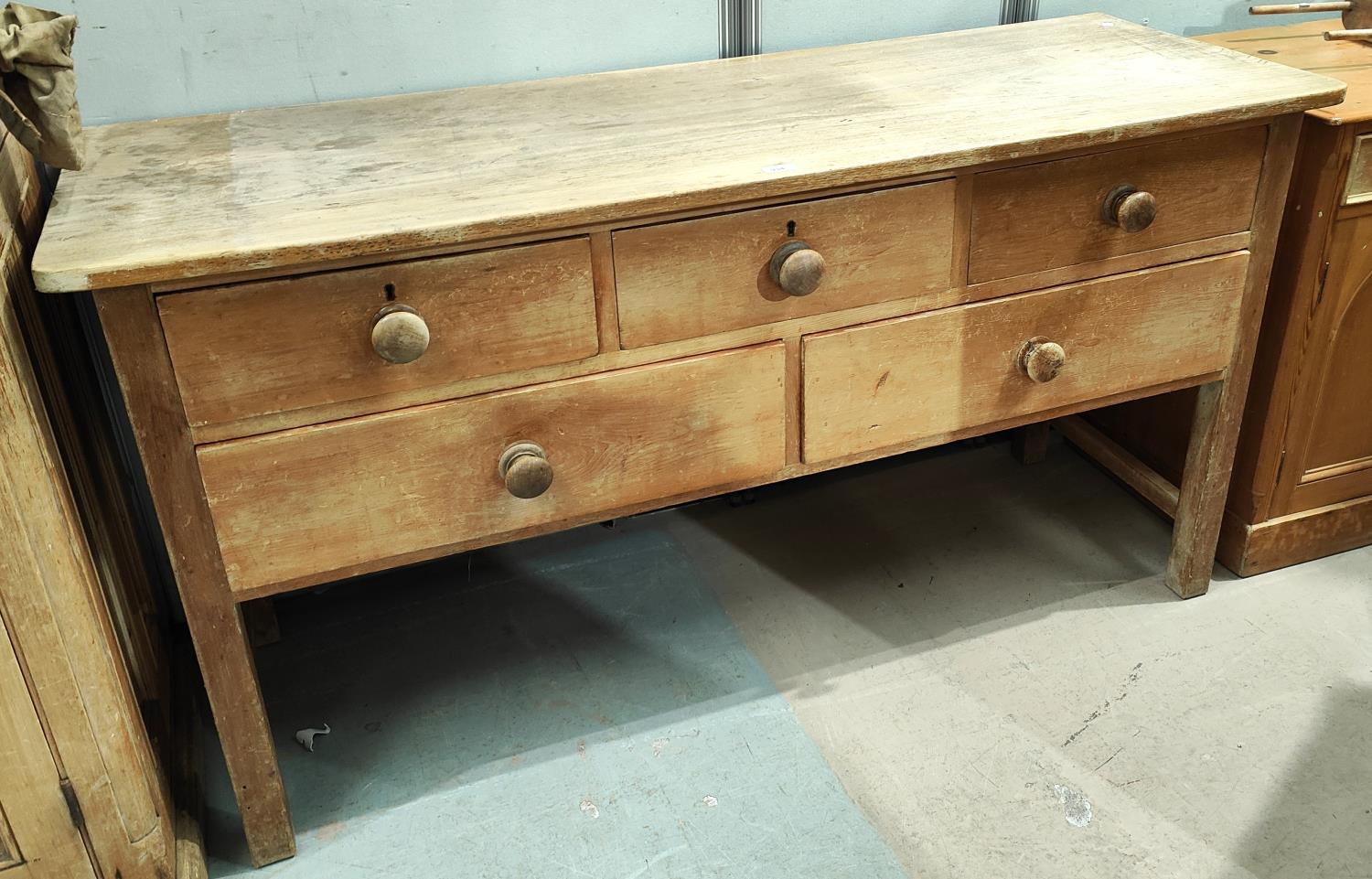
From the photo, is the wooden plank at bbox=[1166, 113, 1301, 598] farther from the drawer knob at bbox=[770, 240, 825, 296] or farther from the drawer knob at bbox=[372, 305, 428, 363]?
the drawer knob at bbox=[372, 305, 428, 363]

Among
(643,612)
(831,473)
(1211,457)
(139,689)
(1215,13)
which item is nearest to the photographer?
(139,689)

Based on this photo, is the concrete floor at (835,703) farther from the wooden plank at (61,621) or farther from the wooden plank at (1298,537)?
the wooden plank at (61,621)

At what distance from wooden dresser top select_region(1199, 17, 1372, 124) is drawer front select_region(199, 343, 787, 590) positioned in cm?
98

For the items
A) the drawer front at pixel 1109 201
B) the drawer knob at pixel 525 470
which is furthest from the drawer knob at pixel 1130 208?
the drawer knob at pixel 525 470

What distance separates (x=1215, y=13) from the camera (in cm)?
228

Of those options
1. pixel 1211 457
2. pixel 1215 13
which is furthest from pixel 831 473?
pixel 1215 13

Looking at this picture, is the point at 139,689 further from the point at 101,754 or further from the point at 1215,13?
the point at 1215,13

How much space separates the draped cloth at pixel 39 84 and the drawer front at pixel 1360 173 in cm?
175

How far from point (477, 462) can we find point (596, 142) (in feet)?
1.51

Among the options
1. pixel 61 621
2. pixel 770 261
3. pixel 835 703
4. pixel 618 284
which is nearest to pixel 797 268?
pixel 770 261

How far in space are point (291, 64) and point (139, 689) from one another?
0.96 metres

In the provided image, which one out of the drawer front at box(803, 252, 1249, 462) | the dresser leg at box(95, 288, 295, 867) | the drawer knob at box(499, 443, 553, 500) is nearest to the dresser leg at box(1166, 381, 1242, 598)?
the drawer front at box(803, 252, 1249, 462)

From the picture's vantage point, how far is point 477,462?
4.81 feet

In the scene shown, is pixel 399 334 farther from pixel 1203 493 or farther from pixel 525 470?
pixel 1203 493
